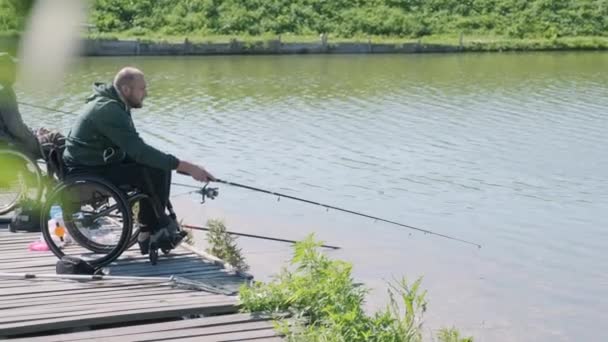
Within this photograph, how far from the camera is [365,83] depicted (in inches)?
968

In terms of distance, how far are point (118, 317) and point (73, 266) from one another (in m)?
0.79

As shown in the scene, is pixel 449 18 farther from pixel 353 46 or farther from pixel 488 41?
pixel 353 46

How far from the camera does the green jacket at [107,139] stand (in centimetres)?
591

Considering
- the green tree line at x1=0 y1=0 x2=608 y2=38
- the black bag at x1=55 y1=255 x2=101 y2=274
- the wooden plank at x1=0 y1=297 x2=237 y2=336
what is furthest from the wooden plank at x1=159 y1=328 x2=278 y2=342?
the green tree line at x1=0 y1=0 x2=608 y2=38

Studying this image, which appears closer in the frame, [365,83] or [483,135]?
[483,135]

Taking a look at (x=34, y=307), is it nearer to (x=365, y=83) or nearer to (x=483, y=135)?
(x=483, y=135)

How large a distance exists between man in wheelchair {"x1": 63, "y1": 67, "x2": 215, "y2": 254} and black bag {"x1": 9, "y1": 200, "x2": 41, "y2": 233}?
3.57 ft

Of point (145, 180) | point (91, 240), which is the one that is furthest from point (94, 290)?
point (145, 180)

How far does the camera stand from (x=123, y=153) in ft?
19.8

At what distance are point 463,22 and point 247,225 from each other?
2832 centimetres

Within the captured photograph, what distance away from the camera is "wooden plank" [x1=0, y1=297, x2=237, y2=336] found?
4910 mm

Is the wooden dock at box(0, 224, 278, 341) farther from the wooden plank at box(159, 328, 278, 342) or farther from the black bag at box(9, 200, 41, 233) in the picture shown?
the black bag at box(9, 200, 41, 233)

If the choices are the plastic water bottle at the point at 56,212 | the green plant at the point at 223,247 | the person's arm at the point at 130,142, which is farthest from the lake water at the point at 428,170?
the plastic water bottle at the point at 56,212

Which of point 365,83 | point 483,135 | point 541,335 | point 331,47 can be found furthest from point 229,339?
point 331,47
